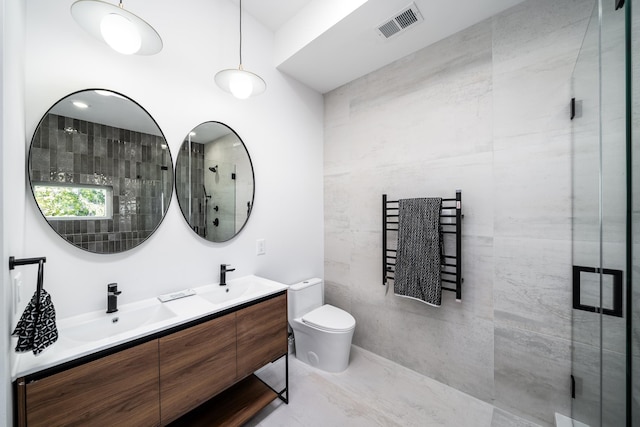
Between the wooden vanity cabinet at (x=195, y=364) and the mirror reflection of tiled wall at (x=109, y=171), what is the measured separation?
64 centimetres

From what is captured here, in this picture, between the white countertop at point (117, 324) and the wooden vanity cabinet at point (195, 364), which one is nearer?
the white countertop at point (117, 324)

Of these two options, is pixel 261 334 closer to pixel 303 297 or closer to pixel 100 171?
pixel 303 297

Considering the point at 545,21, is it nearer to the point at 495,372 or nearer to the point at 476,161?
the point at 476,161

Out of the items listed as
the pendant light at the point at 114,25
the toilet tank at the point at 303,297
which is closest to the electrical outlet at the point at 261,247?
the toilet tank at the point at 303,297

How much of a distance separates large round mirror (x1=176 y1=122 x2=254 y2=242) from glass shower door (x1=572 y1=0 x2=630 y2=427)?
1964mm

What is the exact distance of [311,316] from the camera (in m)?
2.12

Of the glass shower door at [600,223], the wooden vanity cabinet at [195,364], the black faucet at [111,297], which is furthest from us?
the black faucet at [111,297]

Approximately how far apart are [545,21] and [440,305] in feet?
6.37

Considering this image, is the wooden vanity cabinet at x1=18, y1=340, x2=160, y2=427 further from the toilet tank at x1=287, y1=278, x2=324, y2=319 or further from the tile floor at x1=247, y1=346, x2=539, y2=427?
the toilet tank at x1=287, y1=278, x2=324, y2=319

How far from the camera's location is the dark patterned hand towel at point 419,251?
1.80 meters

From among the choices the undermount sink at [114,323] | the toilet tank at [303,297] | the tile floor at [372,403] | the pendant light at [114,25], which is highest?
the pendant light at [114,25]

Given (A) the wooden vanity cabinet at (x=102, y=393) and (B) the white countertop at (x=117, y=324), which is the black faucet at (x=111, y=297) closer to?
(B) the white countertop at (x=117, y=324)

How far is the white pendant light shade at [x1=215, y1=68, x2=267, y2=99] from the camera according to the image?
4.57ft

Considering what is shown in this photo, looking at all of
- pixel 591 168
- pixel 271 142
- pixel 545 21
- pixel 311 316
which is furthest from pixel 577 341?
pixel 271 142
